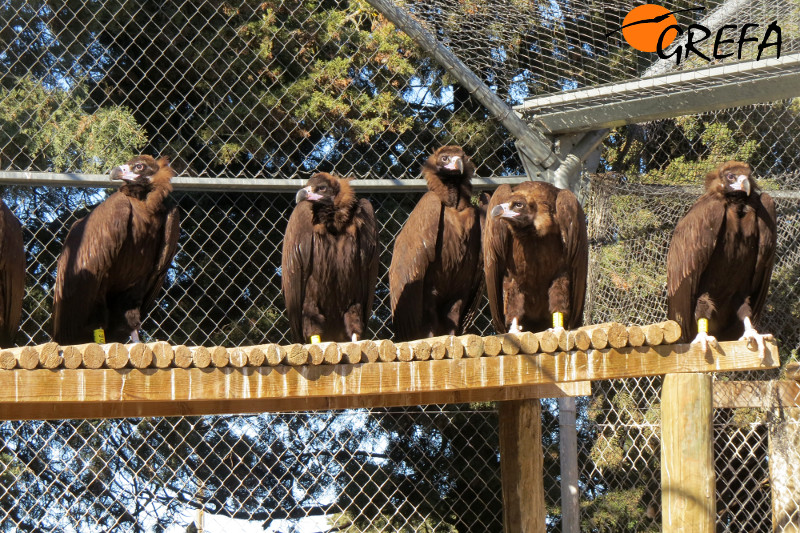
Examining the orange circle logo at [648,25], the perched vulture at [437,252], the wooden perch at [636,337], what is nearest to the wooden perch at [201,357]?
the perched vulture at [437,252]

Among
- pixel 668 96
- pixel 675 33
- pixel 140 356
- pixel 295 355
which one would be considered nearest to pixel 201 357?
pixel 140 356

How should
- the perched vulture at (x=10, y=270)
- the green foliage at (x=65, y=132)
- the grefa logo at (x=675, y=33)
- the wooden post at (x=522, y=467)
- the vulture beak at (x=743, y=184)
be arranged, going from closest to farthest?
the perched vulture at (x=10, y=270) → the vulture beak at (x=743, y=184) → the wooden post at (x=522, y=467) → the grefa logo at (x=675, y=33) → the green foliage at (x=65, y=132)

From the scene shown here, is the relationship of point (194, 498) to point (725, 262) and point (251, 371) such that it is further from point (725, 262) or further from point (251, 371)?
point (725, 262)

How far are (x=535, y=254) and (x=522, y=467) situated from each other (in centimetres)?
111

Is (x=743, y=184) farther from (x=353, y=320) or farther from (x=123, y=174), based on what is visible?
(x=123, y=174)

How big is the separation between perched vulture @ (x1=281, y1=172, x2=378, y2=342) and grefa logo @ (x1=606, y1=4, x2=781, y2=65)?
192cm

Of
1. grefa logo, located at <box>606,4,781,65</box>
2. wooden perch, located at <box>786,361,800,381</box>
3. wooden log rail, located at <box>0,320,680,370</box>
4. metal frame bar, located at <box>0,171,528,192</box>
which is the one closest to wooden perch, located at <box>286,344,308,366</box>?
wooden log rail, located at <box>0,320,680,370</box>

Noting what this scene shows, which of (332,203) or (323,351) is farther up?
(332,203)

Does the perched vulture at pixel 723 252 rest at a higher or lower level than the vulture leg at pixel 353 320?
higher

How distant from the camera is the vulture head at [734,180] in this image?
4.43 metres

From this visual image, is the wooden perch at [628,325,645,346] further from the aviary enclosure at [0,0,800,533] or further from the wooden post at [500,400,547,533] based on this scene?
the aviary enclosure at [0,0,800,533]

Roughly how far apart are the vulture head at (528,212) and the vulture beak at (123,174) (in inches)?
74.9

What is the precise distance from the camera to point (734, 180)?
Answer: 175 inches

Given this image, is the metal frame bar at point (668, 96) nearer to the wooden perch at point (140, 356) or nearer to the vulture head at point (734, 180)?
the vulture head at point (734, 180)
